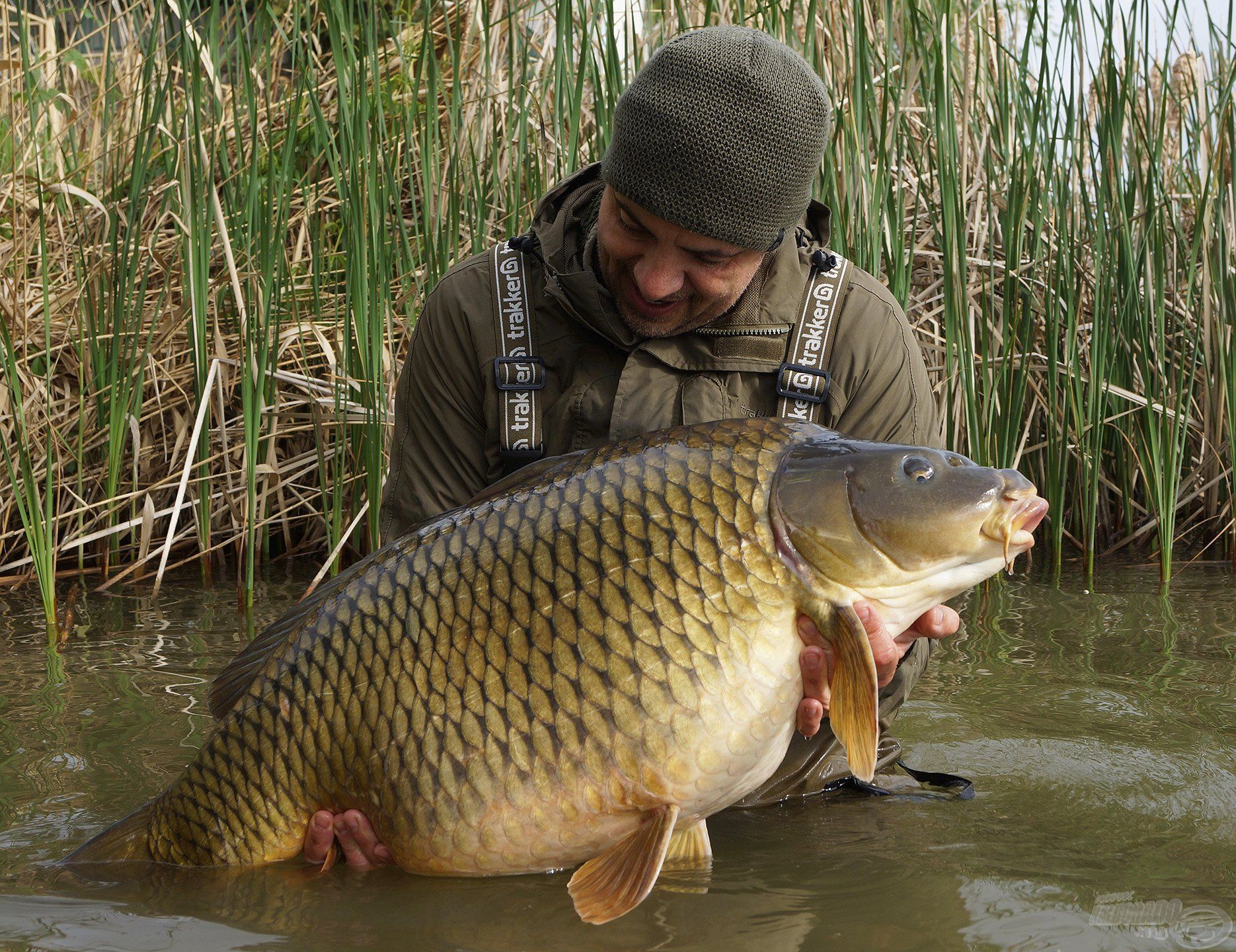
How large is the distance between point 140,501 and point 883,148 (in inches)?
104

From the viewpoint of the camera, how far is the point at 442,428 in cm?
258

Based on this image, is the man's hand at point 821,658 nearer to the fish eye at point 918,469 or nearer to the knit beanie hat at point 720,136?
the fish eye at point 918,469

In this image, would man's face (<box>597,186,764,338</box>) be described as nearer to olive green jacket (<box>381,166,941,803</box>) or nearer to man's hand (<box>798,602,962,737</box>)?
olive green jacket (<box>381,166,941,803</box>)

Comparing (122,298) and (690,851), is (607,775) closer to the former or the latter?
(690,851)

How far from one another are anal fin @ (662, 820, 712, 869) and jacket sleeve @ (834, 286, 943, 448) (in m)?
0.79

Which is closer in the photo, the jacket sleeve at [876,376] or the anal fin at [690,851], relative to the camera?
the anal fin at [690,851]

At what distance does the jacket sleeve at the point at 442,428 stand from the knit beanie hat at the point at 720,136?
500 millimetres

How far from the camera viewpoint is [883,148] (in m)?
3.54
